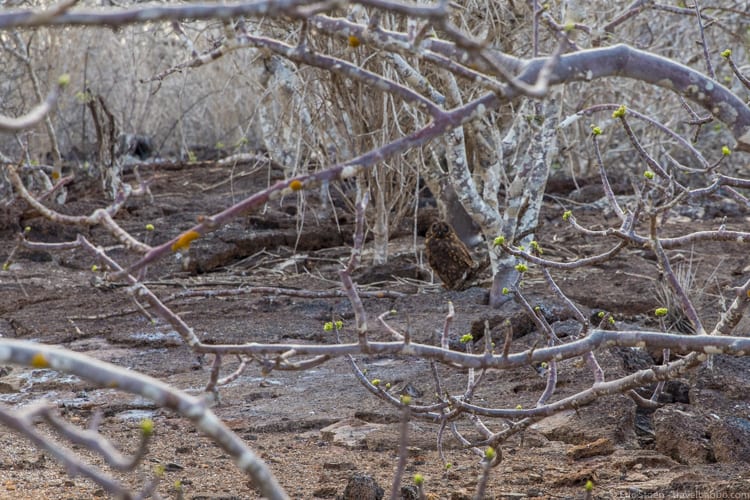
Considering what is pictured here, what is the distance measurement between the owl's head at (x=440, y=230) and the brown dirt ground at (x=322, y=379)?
13.5 inches

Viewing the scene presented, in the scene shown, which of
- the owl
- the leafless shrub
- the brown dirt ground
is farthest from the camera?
the owl

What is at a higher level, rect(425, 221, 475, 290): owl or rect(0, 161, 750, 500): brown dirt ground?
rect(425, 221, 475, 290): owl

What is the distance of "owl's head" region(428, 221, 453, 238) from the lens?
17.5ft

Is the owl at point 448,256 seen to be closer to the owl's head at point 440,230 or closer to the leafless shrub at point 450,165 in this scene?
the owl's head at point 440,230

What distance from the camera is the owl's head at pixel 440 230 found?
17.5ft

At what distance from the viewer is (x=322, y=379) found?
4227mm

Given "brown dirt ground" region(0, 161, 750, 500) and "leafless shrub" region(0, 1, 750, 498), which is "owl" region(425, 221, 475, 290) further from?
"leafless shrub" region(0, 1, 750, 498)

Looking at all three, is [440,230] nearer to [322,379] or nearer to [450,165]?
[450,165]

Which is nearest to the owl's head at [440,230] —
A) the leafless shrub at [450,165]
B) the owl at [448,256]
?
the owl at [448,256]

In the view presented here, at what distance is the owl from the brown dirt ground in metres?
0.12

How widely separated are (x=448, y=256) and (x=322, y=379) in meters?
1.40

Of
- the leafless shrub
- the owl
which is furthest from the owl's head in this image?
the leafless shrub

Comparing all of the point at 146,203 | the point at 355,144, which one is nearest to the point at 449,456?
the point at 355,144

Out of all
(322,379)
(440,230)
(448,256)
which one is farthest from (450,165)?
(322,379)
